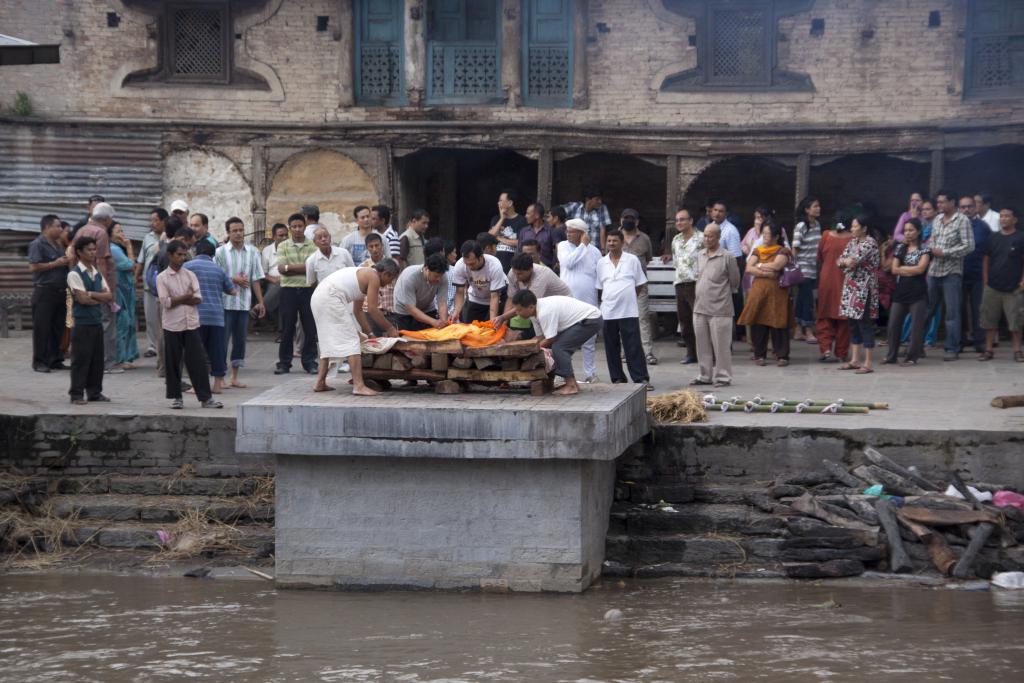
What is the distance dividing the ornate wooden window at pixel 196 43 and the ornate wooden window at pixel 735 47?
233 inches

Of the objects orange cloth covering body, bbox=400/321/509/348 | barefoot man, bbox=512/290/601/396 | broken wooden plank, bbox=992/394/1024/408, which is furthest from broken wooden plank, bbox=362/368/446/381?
broken wooden plank, bbox=992/394/1024/408

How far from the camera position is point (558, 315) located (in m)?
11.0

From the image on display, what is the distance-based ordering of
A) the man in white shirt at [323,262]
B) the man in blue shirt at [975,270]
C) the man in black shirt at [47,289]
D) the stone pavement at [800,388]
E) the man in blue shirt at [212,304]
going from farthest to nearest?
1. the man in blue shirt at [975,270]
2. the man in black shirt at [47,289]
3. the man in white shirt at [323,262]
4. the man in blue shirt at [212,304]
5. the stone pavement at [800,388]

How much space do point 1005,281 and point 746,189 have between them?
6.71m

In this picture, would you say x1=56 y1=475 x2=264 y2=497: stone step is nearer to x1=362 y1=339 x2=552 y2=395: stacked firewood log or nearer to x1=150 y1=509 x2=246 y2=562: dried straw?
x1=150 y1=509 x2=246 y2=562: dried straw

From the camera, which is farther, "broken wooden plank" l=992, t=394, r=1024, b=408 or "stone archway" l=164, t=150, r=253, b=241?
"stone archway" l=164, t=150, r=253, b=241

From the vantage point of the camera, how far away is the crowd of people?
13000 millimetres

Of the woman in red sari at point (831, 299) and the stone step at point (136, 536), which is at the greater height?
the woman in red sari at point (831, 299)

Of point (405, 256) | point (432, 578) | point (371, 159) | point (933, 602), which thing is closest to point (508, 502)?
point (432, 578)

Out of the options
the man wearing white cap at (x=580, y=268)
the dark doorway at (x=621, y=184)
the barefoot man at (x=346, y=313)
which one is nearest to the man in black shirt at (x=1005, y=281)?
the man wearing white cap at (x=580, y=268)

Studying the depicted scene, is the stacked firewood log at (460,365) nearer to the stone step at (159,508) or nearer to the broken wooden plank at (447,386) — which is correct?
the broken wooden plank at (447,386)

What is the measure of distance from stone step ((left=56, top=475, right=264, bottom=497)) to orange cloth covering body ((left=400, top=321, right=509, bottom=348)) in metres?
2.05

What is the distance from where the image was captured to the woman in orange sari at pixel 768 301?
1521cm

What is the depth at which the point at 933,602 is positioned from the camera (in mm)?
10109
